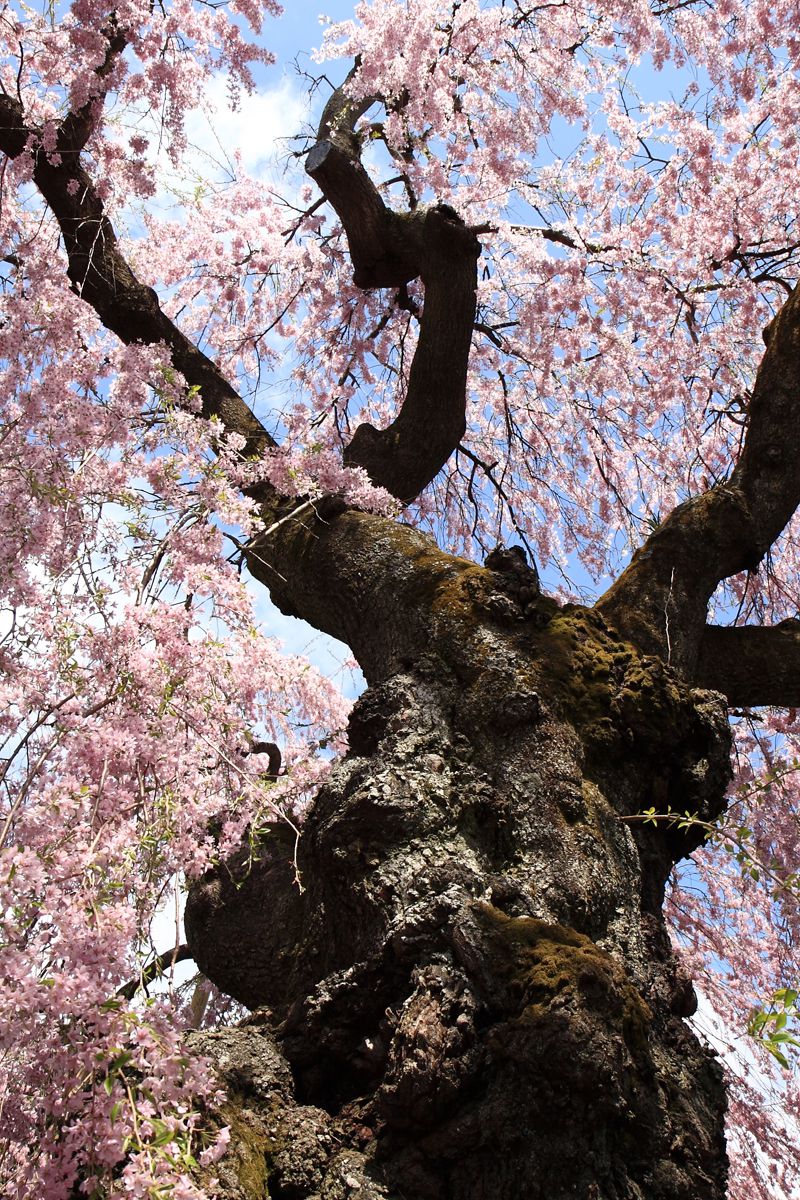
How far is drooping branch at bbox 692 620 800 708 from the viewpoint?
3.35m

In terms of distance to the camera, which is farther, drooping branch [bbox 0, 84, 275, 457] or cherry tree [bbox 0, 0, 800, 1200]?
drooping branch [bbox 0, 84, 275, 457]

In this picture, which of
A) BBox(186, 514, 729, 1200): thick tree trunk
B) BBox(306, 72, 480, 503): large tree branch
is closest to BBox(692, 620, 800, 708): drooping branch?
BBox(186, 514, 729, 1200): thick tree trunk

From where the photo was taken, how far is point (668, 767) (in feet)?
8.17

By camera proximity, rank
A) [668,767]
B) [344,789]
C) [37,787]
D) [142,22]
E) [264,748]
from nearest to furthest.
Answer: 1. [37,787]
2. [344,789]
3. [668,767]
4. [264,748]
5. [142,22]

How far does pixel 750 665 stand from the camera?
3369mm

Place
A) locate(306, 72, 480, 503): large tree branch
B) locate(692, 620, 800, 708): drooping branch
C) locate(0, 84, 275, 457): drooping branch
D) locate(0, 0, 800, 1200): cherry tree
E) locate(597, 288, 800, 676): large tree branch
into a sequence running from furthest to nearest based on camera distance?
locate(306, 72, 480, 503): large tree branch, locate(0, 84, 275, 457): drooping branch, locate(692, 620, 800, 708): drooping branch, locate(597, 288, 800, 676): large tree branch, locate(0, 0, 800, 1200): cherry tree

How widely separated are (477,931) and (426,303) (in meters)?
2.92

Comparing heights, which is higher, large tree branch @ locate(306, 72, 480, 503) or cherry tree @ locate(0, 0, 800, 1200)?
large tree branch @ locate(306, 72, 480, 503)

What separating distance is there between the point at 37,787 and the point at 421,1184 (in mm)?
1060

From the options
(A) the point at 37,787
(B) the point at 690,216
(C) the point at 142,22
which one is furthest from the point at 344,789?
(B) the point at 690,216

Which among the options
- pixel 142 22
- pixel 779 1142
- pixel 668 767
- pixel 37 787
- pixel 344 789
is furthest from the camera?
pixel 779 1142

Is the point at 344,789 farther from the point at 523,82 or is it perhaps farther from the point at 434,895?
the point at 523,82

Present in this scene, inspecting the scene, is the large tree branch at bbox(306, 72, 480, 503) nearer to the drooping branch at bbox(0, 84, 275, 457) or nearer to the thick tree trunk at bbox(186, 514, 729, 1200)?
the drooping branch at bbox(0, 84, 275, 457)

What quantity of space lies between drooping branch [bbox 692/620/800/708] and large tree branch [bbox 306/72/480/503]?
5.00 feet
